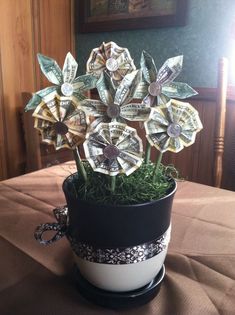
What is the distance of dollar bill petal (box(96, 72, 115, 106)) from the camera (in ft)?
1.41

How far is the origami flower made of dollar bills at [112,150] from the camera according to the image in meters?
0.41

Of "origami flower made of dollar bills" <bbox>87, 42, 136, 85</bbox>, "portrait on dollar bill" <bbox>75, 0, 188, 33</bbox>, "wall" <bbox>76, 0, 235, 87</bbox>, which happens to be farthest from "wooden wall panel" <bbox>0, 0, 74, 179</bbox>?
"origami flower made of dollar bills" <bbox>87, 42, 136, 85</bbox>

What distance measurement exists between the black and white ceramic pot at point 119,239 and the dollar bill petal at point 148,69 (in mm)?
173

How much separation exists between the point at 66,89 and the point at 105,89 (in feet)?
0.19

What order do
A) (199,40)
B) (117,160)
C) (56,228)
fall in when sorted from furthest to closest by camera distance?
(199,40) < (56,228) < (117,160)

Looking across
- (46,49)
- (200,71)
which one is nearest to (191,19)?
(200,71)

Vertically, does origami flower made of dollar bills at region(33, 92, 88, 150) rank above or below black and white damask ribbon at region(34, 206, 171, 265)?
above

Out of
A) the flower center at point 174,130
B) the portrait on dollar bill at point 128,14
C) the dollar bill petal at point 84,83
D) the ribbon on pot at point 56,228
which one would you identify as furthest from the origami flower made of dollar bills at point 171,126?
the portrait on dollar bill at point 128,14

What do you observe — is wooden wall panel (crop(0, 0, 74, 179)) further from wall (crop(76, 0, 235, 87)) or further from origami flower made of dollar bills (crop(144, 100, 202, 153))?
origami flower made of dollar bills (crop(144, 100, 202, 153))

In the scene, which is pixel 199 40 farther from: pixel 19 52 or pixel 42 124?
pixel 42 124

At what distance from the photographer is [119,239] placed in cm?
44

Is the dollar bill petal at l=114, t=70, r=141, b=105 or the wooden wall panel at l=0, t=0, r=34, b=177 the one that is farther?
the wooden wall panel at l=0, t=0, r=34, b=177

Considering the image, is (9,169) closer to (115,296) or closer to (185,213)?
(185,213)

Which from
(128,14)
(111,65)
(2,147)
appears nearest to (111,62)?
(111,65)
